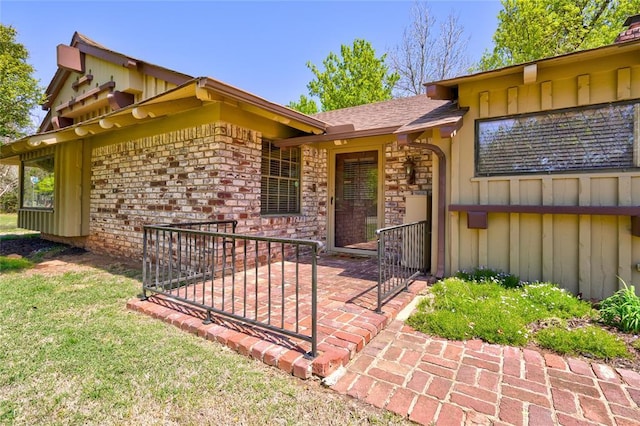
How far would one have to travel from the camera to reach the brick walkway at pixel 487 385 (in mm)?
1681

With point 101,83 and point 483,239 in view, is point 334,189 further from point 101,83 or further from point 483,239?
point 101,83

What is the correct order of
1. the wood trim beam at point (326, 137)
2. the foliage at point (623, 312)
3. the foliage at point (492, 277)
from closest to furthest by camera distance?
1. the foliage at point (623, 312)
2. the foliage at point (492, 277)
3. the wood trim beam at point (326, 137)

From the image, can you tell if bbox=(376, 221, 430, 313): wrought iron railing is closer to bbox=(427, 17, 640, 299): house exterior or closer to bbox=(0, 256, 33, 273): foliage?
bbox=(427, 17, 640, 299): house exterior

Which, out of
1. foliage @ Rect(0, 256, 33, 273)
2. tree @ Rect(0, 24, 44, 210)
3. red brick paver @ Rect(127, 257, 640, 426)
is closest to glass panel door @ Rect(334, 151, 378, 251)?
red brick paver @ Rect(127, 257, 640, 426)

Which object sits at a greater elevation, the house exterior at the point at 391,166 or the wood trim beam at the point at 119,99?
the wood trim beam at the point at 119,99

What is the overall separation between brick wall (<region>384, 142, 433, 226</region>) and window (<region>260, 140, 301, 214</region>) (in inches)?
70.8

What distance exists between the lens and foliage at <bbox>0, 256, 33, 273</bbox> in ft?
17.4

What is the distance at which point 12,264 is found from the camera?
5.50 metres

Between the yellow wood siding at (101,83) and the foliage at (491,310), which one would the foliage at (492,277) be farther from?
the yellow wood siding at (101,83)

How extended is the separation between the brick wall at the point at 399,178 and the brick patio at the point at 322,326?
5.16 feet

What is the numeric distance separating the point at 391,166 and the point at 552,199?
8.05 ft

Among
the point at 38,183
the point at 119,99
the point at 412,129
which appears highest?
the point at 119,99

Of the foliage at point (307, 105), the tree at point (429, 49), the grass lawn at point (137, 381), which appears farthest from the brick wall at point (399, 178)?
the foliage at point (307, 105)

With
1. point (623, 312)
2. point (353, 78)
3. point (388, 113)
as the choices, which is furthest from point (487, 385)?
point (353, 78)
